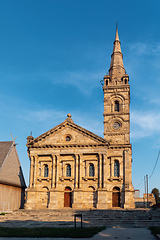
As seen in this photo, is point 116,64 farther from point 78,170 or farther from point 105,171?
point 78,170

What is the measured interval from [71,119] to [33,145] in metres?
7.75

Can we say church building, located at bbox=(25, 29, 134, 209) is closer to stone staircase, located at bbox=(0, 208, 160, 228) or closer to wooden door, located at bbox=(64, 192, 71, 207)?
wooden door, located at bbox=(64, 192, 71, 207)

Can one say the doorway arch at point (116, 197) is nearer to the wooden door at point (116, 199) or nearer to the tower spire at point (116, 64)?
the wooden door at point (116, 199)

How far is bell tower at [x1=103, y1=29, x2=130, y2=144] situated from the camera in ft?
166

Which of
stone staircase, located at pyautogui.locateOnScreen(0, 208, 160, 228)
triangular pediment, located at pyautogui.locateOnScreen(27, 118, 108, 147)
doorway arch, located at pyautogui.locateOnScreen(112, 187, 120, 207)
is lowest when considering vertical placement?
stone staircase, located at pyautogui.locateOnScreen(0, 208, 160, 228)

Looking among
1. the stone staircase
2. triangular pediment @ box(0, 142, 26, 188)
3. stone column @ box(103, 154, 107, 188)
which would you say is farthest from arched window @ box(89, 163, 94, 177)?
the stone staircase

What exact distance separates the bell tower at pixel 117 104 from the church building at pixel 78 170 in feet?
1.11

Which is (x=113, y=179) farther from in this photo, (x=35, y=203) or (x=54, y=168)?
(x=35, y=203)

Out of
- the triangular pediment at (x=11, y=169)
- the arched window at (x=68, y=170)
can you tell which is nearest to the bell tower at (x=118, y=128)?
the arched window at (x=68, y=170)

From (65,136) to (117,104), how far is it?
11.5m

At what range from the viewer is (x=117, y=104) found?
53.2 metres

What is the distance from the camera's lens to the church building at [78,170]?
Answer: 45688 mm

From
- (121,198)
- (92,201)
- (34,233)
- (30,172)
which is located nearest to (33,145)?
(30,172)

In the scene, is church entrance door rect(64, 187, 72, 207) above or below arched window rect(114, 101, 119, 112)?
below
